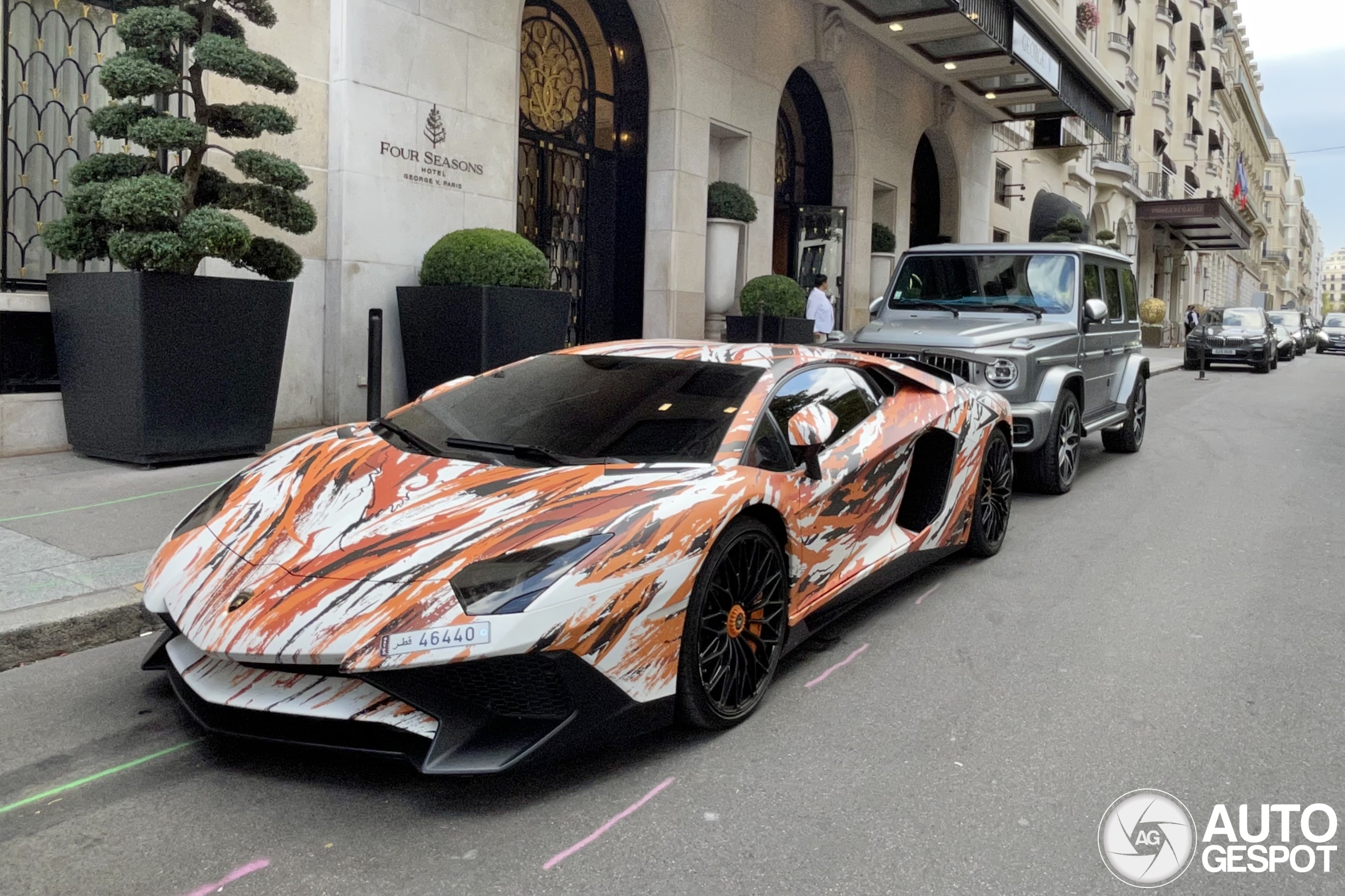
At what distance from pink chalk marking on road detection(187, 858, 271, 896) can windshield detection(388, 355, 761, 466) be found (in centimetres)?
153

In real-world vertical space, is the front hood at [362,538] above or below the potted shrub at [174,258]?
below

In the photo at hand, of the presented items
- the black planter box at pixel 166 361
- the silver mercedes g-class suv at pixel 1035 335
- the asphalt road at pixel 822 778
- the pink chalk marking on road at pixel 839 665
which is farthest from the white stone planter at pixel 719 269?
the pink chalk marking on road at pixel 839 665

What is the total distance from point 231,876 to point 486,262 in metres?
7.30

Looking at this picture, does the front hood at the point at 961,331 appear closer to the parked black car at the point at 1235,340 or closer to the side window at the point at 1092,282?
the side window at the point at 1092,282

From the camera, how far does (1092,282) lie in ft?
30.8

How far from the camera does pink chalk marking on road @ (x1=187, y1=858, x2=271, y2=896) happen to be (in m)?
2.62

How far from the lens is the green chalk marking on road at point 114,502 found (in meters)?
6.06

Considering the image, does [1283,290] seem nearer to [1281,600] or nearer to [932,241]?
[932,241]

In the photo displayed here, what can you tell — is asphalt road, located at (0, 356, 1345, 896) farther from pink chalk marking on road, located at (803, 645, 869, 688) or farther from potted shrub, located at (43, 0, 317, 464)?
potted shrub, located at (43, 0, 317, 464)

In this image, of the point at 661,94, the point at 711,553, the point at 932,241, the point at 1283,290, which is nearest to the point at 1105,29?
the point at 932,241

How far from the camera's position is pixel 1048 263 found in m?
9.27

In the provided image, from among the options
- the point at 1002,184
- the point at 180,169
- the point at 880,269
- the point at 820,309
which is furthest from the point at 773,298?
the point at 1002,184

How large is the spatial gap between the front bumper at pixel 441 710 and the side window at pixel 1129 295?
28.8 ft

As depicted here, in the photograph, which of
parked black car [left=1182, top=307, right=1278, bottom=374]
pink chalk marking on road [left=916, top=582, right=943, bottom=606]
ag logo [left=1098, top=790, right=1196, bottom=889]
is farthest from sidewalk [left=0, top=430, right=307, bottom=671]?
parked black car [left=1182, top=307, right=1278, bottom=374]
